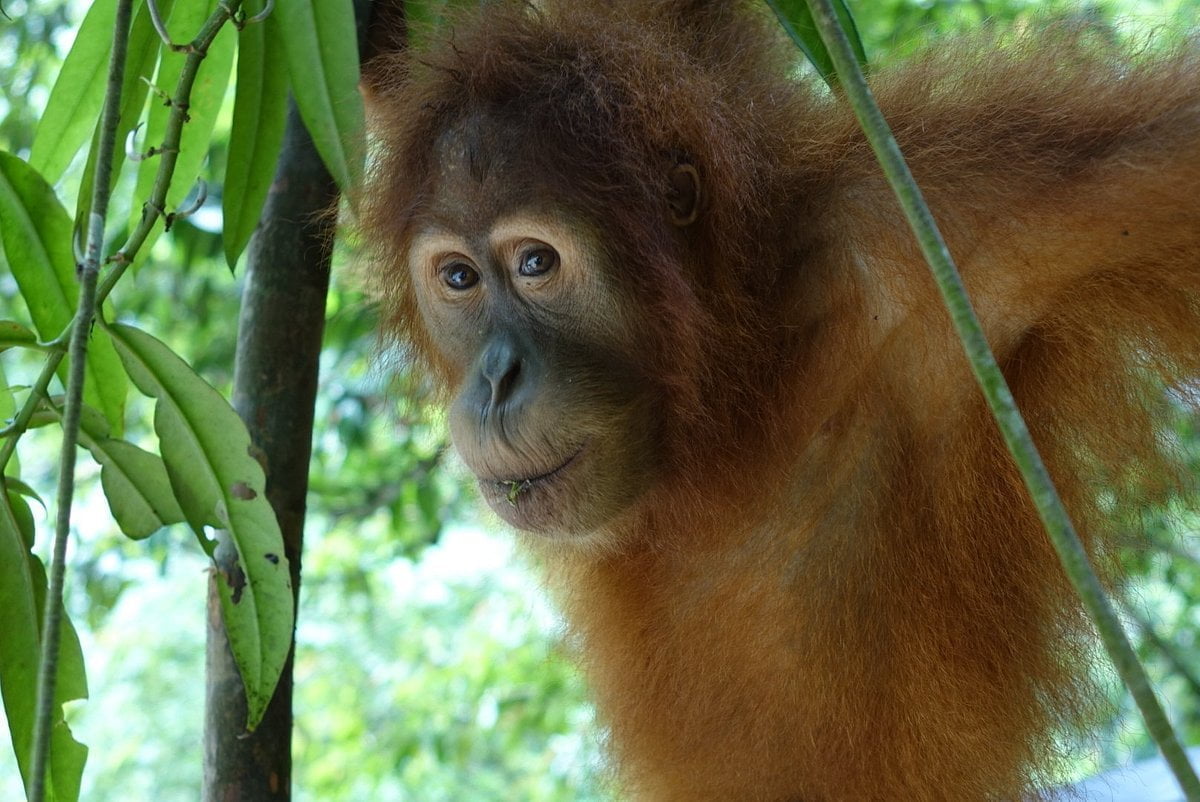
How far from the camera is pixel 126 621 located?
32.9 ft

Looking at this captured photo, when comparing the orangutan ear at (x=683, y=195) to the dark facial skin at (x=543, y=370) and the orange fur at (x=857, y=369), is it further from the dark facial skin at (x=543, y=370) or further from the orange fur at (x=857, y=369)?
the dark facial skin at (x=543, y=370)

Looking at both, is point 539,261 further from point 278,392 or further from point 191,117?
point 191,117

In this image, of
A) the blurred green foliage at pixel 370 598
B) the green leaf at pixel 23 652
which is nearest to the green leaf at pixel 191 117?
the blurred green foliage at pixel 370 598

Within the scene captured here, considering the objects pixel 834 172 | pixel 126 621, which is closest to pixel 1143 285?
pixel 834 172

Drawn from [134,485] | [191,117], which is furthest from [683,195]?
[134,485]

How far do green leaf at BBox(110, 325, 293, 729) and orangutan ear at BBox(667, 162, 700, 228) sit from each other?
39.5 inches

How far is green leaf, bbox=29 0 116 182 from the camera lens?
200 centimetres

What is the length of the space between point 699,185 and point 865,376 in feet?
1.63

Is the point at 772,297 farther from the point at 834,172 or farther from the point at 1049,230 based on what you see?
the point at 1049,230

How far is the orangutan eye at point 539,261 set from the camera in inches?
89.6

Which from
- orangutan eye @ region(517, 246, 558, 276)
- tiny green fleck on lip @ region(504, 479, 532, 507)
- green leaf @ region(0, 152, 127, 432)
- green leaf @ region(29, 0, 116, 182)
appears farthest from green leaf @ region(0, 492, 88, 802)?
orangutan eye @ region(517, 246, 558, 276)

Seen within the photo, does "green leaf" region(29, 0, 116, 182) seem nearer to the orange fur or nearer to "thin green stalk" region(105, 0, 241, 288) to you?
"thin green stalk" region(105, 0, 241, 288)

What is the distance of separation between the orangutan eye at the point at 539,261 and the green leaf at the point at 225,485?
2.46 feet

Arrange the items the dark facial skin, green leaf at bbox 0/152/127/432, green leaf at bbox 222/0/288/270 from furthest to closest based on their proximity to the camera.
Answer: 1. the dark facial skin
2. green leaf at bbox 222/0/288/270
3. green leaf at bbox 0/152/127/432
